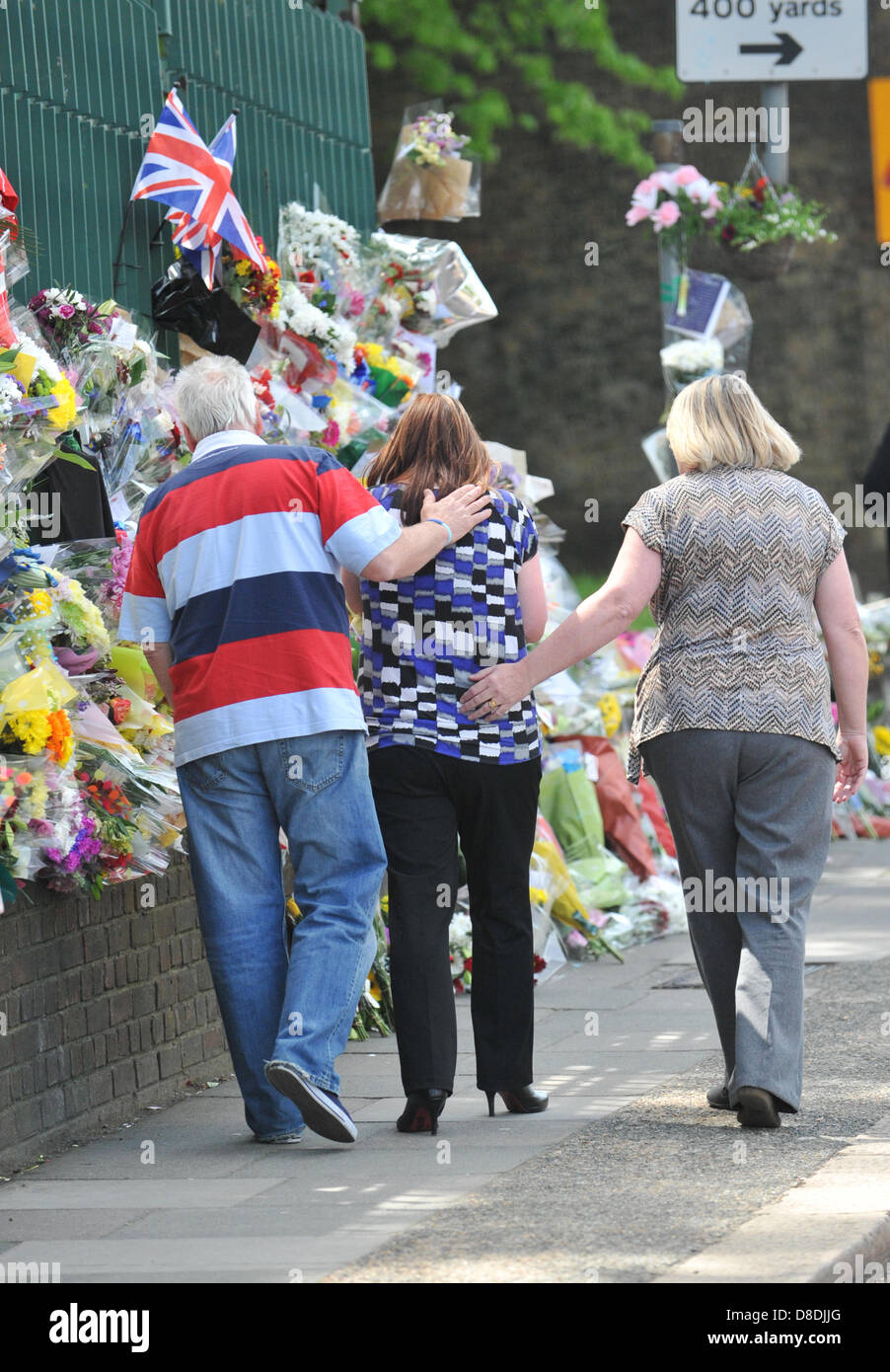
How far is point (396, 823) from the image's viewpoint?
471 cm

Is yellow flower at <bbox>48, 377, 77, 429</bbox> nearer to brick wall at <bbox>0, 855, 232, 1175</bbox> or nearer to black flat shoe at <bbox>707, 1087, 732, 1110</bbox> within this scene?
brick wall at <bbox>0, 855, 232, 1175</bbox>

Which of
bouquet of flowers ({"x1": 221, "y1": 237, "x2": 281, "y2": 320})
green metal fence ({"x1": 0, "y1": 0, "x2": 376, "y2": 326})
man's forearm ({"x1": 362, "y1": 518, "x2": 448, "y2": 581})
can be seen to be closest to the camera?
man's forearm ({"x1": 362, "y1": 518, "x2": 448, "y2": 581})

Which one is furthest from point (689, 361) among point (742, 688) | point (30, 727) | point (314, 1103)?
point (314, 1103)

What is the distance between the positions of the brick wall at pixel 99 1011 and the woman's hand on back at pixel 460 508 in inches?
52.0

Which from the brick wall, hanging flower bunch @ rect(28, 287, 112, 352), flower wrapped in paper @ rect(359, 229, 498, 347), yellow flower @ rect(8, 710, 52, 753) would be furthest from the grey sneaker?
flower wrapped in paper @ rect(359, 229, 498, 347)

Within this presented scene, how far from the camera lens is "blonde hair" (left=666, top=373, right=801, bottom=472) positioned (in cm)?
474

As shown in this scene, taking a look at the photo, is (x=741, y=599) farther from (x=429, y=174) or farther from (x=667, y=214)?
(x=667, y=214)

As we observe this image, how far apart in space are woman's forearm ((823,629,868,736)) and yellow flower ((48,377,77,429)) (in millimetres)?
1907

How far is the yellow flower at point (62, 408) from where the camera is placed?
4648 millimetres

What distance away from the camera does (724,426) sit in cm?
475

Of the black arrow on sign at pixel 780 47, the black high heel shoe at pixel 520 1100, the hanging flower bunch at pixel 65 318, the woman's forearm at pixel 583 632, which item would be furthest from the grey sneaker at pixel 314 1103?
the black arrow on sign at pixel 780 47

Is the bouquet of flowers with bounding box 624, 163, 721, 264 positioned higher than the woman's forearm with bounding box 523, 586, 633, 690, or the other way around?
the bouquet of flowers with bounding box 624, 163, 721, 264

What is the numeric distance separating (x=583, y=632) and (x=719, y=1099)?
1218 mm

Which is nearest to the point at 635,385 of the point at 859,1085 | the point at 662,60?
the point at 662,60
